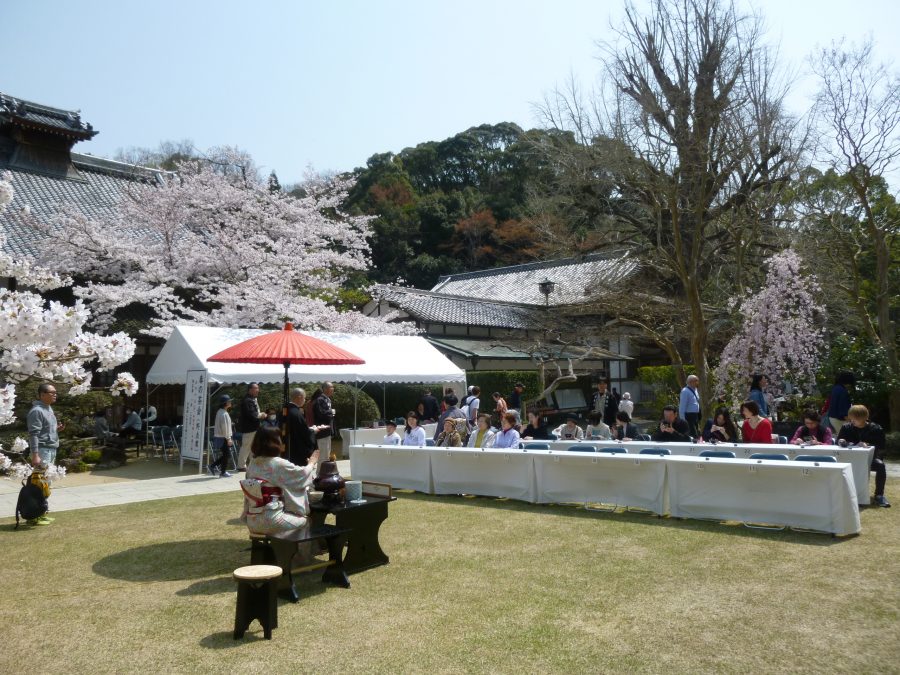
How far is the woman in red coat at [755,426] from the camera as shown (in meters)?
8.22

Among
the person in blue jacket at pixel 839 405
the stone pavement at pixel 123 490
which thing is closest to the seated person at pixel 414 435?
the stone pavement at pixel 123 490

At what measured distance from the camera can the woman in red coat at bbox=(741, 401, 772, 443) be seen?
27.0 ft

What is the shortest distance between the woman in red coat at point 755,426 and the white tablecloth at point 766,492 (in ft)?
5.42

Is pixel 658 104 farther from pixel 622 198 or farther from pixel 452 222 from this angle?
pixel 452 222

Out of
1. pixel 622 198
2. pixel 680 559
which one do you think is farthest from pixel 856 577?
pixel 622 198

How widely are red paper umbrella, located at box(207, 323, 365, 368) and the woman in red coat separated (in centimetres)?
501

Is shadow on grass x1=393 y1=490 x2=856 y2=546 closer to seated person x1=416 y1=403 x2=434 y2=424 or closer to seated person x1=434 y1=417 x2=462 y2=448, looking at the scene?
seated person x1=434 y1=417 x2=462 y2=448

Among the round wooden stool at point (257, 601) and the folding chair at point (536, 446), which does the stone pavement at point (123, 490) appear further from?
the round wooden stool at point (257, 601)

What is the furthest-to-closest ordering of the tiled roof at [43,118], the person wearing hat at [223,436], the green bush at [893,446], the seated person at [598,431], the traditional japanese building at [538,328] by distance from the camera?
1. the traditional japanese building at [538,328]
2. the tiled roof at [43,118]
3. the green bush at [893,446]
4. the person wearing hat at [223,436]
5. the seated person at [598,431]

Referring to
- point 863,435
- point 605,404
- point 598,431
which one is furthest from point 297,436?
point 605,404

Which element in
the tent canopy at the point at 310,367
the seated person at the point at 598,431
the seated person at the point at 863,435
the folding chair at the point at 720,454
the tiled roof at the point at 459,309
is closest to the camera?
the folding chair at the point at 720,454

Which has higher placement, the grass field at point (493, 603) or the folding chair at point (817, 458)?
the folding chair at point (817, 458)

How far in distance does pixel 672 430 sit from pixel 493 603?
535 centimetres

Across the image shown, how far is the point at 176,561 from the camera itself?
19.2 ft
